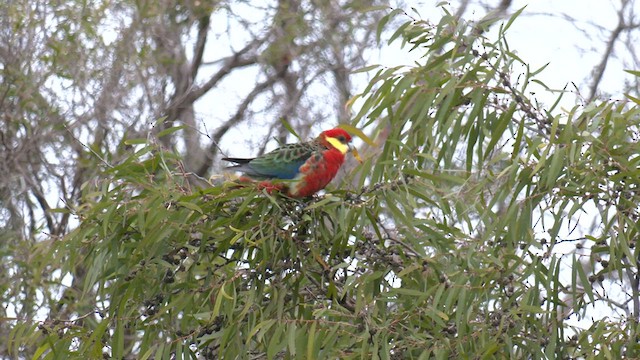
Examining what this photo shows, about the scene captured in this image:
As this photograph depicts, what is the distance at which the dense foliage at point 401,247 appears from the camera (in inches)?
157

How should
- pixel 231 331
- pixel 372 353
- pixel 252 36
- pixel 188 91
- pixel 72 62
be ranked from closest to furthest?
pixel 372 353, pixel 231 331, pixel 72 62, pixel 188 91, pixel 252 36

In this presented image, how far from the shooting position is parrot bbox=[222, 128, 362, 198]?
4672 millimetres

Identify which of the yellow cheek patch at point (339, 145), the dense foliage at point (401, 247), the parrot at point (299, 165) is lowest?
the dense foliage at point (401, 247)

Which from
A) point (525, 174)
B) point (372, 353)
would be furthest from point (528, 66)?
point (372, 353)

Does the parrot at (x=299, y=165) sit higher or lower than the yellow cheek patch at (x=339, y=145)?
lower

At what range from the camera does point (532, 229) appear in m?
4.11

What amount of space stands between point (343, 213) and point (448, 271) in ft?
1.55

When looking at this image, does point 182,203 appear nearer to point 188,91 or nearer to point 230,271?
point 230,271

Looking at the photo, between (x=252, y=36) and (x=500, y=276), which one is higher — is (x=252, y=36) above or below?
above

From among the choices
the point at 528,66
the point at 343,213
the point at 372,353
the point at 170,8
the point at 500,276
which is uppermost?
the point at 170,8

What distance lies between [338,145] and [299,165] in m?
0.28

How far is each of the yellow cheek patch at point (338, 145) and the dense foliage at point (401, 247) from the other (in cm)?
56

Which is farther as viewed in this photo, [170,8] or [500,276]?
[170,8]

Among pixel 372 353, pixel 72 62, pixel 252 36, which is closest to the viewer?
pixel 372 353
